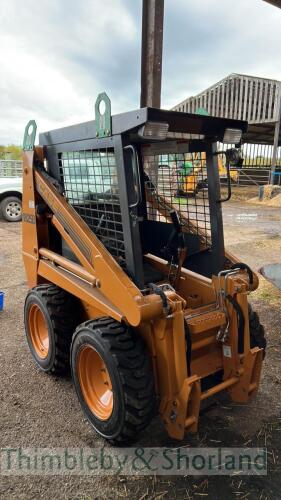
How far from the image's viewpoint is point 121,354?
2.24 metres

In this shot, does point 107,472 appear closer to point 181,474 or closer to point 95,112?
point 181,474

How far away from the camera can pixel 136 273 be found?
94.7 inches

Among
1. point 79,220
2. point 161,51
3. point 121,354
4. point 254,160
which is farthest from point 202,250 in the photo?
point 254,160

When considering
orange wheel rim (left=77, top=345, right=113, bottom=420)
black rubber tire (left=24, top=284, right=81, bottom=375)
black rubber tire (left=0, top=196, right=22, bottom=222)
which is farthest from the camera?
black rubber tire (left=0, top=196, right=22, bottom=222)

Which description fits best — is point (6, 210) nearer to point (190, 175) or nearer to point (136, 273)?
point (190, 175)

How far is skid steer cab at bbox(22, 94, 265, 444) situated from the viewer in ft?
7.26

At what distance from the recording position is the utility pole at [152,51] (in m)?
3.81

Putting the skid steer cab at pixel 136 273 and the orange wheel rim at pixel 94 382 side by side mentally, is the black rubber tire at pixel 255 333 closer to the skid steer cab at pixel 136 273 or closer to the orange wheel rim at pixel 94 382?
the skid steer cab at pixel 136 273

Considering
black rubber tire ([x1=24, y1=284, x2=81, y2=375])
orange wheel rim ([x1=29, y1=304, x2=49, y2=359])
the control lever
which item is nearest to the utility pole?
the control lever

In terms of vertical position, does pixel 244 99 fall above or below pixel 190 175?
above

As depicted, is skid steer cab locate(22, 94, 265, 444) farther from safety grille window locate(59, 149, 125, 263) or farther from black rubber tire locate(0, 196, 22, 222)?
black rubber tire locate(0, 196, 22, 222)

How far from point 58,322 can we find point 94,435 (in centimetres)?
88

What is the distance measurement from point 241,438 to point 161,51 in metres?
3.62

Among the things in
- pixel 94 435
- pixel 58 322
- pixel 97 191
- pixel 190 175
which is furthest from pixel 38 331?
pixel 190 175
